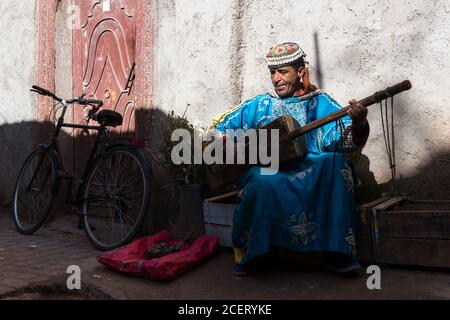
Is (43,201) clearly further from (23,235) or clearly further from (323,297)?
(323,297)

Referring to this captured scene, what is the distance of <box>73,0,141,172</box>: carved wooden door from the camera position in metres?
4.98

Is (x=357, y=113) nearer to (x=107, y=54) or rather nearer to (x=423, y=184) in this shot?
(x=423, y=184)

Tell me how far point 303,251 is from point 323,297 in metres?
0.32

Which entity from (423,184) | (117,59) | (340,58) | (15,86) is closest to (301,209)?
(423,184)

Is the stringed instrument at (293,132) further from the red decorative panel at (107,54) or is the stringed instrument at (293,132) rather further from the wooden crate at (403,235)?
the red decorative panel at (107,54)

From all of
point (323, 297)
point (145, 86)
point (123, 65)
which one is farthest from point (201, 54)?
point (323, 297)

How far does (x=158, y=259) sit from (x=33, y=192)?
7.62 feet

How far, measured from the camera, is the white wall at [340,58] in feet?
10.6

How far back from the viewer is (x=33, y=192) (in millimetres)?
4992

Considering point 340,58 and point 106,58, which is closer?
point 340,58

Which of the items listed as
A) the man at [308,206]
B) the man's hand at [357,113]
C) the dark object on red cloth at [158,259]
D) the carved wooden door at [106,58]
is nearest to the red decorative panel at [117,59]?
the carved wooden door at [106,58]

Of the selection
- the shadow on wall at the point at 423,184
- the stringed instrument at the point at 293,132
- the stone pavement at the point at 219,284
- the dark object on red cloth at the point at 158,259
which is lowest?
the stone pavement at the point at 219,284

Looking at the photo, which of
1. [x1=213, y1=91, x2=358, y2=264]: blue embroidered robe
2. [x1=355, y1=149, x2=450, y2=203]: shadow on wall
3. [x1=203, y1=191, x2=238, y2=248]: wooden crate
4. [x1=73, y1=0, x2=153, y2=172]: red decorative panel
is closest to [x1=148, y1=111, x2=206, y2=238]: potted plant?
[x1=203, y1=191, x2=238, y2=248]: wooden crate

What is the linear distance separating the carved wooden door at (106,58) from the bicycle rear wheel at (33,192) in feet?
2.07
